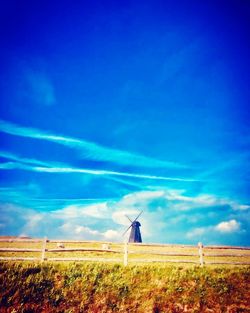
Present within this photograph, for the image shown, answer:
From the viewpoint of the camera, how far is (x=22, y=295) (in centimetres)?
1145

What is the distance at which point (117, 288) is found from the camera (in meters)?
12.5

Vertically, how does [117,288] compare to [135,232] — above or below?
below

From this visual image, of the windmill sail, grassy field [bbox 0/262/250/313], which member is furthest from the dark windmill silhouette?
grassy field [bbox 0/262/250/313]

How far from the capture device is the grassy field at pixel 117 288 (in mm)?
11523

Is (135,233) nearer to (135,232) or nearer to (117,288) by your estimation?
(135,232)

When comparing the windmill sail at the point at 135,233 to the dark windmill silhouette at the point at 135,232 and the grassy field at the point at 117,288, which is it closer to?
the dark windmill silhouette at the point at 135,232

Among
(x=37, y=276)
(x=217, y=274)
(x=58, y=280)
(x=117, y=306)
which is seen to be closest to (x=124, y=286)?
(x=117, y=306)

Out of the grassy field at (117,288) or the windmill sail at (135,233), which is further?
the windmill sail at (135,233)

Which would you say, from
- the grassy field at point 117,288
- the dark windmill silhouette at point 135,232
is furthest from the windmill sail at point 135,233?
the grassy field at point 117,288

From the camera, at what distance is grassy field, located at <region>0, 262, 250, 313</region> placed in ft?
37.8

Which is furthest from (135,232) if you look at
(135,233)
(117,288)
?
(117,288)

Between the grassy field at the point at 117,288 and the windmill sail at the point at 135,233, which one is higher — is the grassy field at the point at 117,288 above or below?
below

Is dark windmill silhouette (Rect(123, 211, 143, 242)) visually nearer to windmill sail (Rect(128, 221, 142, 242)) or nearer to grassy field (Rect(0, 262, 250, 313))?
windmill sail (Rect(128, 221, 142, 242))

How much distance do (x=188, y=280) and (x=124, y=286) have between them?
3371mm
